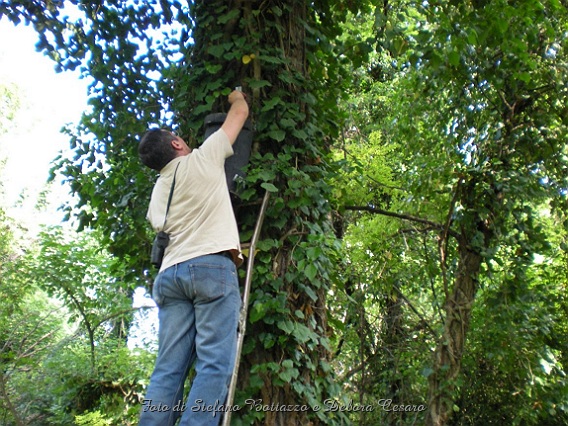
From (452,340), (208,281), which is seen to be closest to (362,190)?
(452,340)

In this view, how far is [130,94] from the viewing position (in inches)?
182

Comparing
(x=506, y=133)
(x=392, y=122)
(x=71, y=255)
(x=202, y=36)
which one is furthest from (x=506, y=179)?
(x=71, y=255)

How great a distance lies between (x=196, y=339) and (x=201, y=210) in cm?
60

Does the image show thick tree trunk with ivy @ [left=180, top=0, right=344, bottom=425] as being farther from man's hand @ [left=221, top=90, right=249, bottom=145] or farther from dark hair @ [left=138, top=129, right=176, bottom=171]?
dark hair @ [left=138, top=129, right=176, bottom=171]

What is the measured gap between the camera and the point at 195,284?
2.69 metres

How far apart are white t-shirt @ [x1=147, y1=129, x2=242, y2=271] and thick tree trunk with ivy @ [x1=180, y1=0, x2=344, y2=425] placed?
1.10ft

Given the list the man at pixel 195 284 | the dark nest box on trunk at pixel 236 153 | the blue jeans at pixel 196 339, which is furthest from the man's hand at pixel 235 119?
the blue jeans at pixel 196 339

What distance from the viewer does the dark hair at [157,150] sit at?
3021 mm

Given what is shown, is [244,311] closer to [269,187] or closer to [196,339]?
[196,339]

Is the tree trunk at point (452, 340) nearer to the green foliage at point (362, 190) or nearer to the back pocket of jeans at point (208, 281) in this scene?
the green foliage at point (362, 190)

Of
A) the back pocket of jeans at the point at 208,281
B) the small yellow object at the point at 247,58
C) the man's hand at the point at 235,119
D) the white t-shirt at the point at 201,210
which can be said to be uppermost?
the small yellow object at the point at 247,58

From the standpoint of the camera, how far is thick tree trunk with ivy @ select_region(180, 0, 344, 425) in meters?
3.04

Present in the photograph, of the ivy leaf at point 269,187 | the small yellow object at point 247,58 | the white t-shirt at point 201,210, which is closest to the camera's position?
the white t-shirt at point 201,210

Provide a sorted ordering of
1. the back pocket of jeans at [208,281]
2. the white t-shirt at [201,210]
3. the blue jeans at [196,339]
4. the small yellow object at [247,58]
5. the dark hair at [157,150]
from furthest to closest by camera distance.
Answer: the small yellow object at [247,58], the dark hair at [157,150], the white t-shirt at [201,210], the back pocket of jeans at [208,281], the blue jeans at [196,339]
